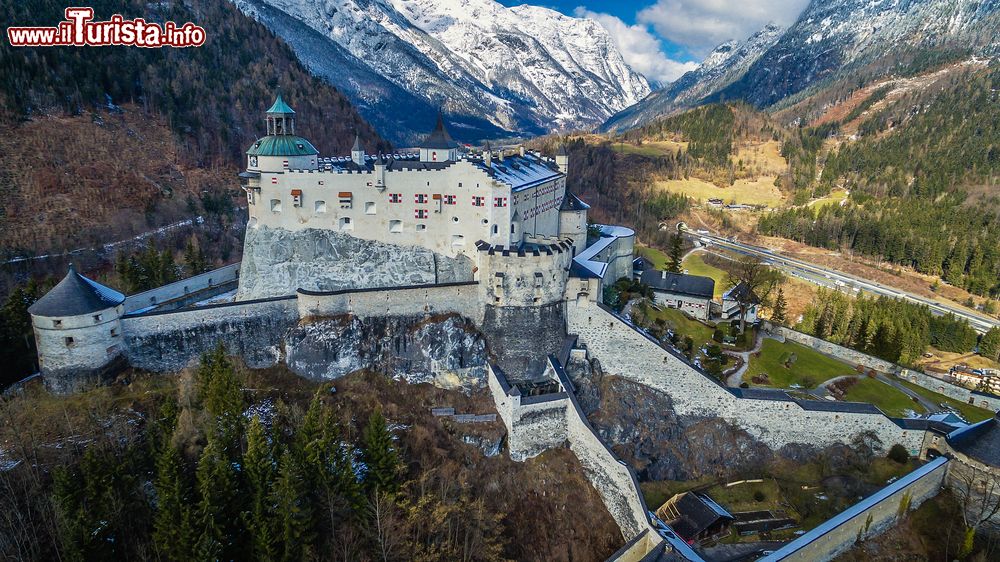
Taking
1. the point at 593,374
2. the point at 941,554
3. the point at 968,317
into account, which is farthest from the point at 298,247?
the point at 968,317

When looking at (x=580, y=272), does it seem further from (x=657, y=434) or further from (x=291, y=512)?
(x=291, y=512)

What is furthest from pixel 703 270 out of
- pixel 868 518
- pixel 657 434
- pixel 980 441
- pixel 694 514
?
pixel 694 514

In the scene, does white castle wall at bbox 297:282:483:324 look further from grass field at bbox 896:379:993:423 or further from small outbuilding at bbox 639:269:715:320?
grass field at bbox 896:379:993:423

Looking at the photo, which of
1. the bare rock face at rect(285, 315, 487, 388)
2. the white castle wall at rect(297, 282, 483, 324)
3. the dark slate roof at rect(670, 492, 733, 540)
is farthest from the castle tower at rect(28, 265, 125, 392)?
the dark slate roof at rect(670, 492, 733, 540)

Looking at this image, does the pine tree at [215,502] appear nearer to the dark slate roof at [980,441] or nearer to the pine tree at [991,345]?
the dark slate roof at [980,441]

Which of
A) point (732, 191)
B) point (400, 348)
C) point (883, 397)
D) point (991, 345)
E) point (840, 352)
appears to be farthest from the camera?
point (732, 191)
